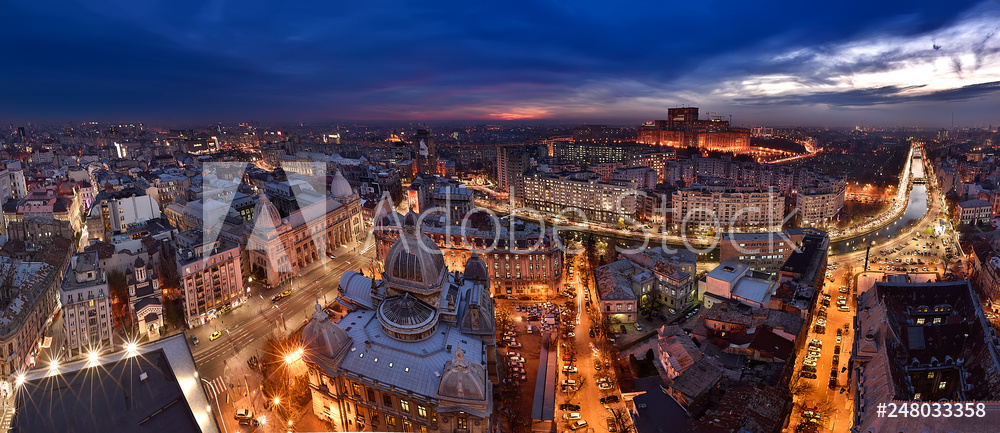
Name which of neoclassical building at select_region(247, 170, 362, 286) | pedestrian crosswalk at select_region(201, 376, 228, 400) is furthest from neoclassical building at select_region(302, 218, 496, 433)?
neoclassical building at select_region(247, 170, 362, 286)

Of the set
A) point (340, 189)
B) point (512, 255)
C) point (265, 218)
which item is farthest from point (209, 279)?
point (340, 189)

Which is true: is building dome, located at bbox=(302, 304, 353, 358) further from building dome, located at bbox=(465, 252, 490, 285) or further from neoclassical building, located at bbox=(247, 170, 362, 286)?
neoclassical building, located at bbox=(247, 170, 362, 286)

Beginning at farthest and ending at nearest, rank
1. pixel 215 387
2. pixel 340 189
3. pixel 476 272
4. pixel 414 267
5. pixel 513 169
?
pixel 513 169, pixel 340 189, pixel 476 272, pixel 414 267, pixel 215 387

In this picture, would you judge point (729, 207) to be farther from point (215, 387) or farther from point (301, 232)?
point (215, 387)

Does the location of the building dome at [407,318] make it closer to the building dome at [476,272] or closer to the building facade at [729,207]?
the building dome at [476,272]

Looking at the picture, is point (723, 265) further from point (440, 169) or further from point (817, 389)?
point (440, 169)

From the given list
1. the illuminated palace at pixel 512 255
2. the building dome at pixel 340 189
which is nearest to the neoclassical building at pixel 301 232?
the building dome at pixel 340 189

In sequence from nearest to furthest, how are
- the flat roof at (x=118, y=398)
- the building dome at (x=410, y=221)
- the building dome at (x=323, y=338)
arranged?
the flat roof at (x=118, y=398) → the building dome at (x=323, y=338) → the building dome at (x=410, y=221)

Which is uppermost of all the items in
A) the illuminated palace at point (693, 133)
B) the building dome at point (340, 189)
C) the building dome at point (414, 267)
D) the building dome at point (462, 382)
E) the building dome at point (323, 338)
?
the illuminated palace at point (693, 133)

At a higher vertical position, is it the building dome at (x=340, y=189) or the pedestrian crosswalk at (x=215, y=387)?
the building dome at (x=340, y=189)
